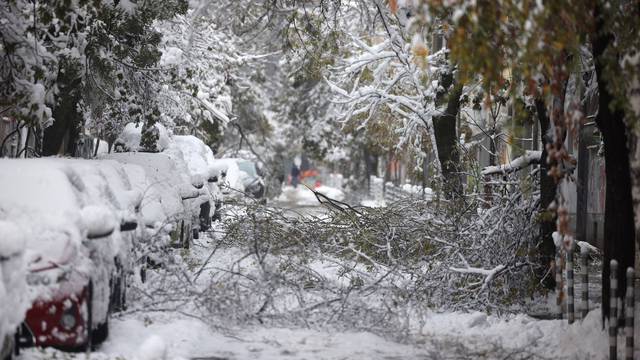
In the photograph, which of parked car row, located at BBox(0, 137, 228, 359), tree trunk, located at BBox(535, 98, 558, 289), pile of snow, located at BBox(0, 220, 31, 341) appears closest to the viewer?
pile of snow, located at BBox(0, 220, 31, 341)

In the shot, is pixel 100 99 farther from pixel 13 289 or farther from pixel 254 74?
pixel 254 74

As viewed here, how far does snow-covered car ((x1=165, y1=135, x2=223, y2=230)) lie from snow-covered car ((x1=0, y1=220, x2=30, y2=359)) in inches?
441

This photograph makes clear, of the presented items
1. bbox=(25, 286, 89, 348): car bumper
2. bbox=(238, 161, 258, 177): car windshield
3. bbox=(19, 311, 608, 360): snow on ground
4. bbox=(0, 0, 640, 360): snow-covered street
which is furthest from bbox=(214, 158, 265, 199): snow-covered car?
bbox=(25, 286, 89, 348): car bumper

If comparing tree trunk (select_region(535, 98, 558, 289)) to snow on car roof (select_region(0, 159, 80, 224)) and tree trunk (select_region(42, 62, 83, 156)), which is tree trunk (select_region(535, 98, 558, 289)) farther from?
tree trunk (select_region(42, 62, 83, 156))

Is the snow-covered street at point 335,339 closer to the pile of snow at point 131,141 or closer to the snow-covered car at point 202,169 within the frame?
the snow-covered car at point 202,169

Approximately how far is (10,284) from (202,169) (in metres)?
14.8

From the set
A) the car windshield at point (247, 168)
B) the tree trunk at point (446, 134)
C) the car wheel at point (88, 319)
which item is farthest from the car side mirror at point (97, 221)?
the car windshield at point (247, 168)

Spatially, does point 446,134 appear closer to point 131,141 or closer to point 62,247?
point 131,141

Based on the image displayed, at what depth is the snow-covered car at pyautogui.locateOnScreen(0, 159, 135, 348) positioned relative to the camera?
8.12 metres

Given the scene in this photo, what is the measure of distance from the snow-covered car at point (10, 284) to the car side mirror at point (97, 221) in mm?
1253

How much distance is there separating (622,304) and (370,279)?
3.37 meters

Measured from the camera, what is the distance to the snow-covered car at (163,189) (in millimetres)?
13172

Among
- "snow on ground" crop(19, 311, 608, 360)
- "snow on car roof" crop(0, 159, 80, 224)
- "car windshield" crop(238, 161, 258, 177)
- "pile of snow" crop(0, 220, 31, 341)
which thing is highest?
"car windshield" crop(238, 161, 258, 177)

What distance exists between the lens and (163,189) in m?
15.4
